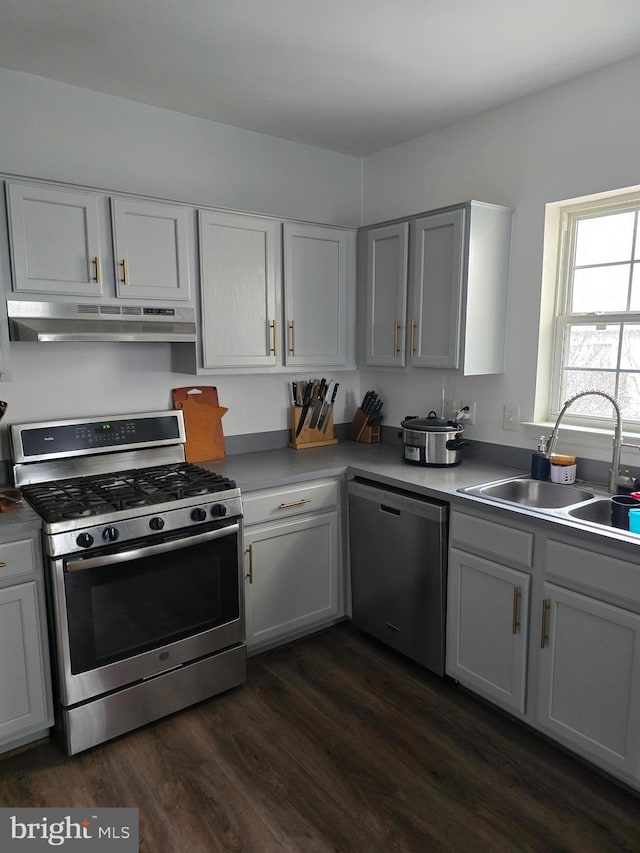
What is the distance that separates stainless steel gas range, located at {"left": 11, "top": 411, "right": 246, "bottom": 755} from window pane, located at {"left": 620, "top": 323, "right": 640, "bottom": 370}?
69.4 inches

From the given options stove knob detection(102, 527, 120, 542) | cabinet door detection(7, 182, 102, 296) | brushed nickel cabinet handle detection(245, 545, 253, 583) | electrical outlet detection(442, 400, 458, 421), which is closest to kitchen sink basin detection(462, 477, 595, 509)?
electrical outlet detection(442, 400, 458, 421)

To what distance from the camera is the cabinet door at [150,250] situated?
243 centimetres

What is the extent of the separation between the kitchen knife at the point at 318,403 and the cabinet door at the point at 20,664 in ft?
5.66

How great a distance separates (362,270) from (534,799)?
2.48 m

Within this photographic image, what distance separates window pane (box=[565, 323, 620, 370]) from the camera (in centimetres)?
257

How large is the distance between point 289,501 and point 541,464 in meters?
1.14

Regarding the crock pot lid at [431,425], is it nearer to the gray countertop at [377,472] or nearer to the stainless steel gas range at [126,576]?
the gray countertop at [377,472]

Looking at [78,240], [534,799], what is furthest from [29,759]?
[78,240]

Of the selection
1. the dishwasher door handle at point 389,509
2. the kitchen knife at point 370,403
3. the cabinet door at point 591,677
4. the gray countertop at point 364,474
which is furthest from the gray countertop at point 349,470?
the cabinet door at point 591,677

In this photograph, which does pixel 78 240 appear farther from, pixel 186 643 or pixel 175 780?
pixel 175 780

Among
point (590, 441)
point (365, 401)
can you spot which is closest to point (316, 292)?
point (365, 401)

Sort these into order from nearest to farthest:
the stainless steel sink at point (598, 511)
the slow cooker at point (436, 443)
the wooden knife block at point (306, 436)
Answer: the stainless steel sink at point (598, 511)
the slow cooker at point (436, 443)
the wooden knife block at point (306, 436)

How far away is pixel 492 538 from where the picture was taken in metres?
2.26

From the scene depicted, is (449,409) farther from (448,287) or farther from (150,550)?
(150,550)
